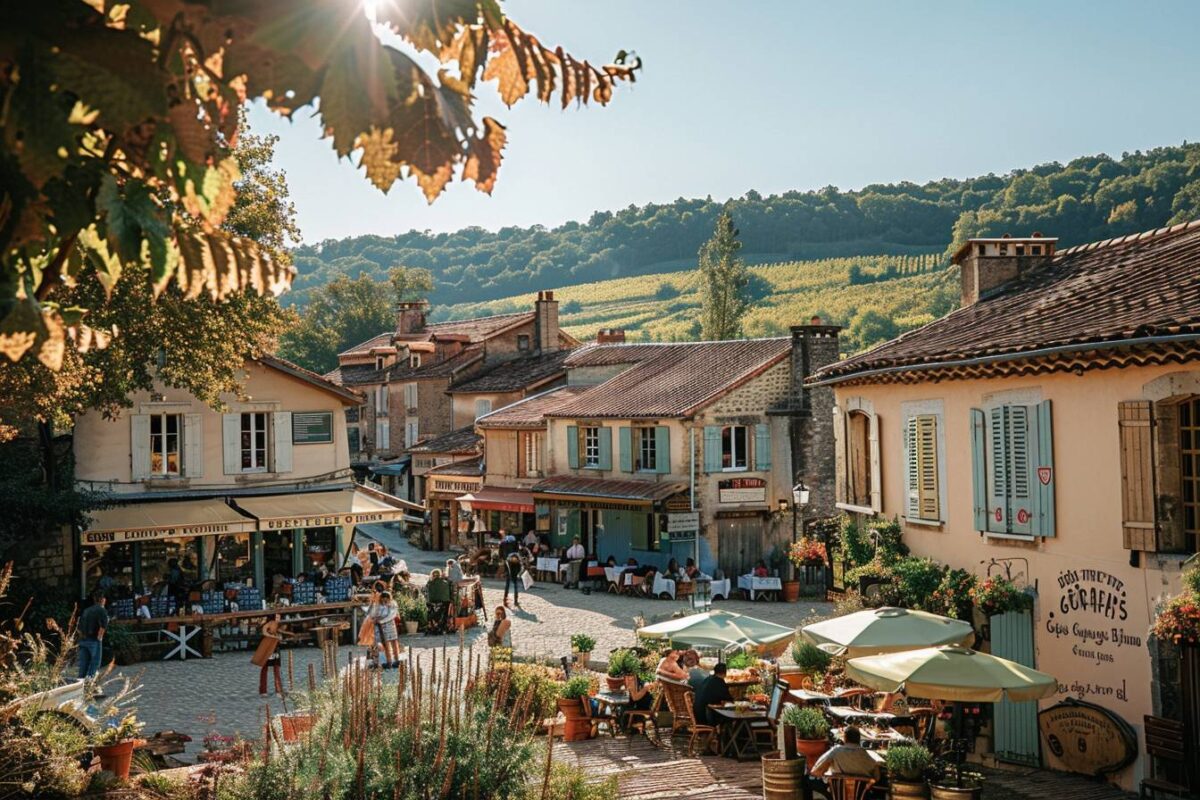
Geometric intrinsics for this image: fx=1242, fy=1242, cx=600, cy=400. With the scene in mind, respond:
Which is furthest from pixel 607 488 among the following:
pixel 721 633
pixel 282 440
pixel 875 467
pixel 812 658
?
pixel 721 633

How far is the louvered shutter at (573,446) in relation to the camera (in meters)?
38.1

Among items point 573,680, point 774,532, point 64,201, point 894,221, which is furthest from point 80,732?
point 894,221

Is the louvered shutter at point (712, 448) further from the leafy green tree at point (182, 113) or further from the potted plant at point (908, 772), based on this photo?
the leafy green tree at point (182, 113)

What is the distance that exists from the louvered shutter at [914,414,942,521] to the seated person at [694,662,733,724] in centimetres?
415

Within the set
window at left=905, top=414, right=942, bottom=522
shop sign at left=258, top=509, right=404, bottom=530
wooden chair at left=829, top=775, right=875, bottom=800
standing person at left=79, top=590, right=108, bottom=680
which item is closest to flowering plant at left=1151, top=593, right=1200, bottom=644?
wooden chair at left=829, top=775, right=875, bottom=800

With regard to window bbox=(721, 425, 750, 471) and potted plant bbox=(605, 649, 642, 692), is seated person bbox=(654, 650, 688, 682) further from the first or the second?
window bbox=(721, 425, 750, 471)

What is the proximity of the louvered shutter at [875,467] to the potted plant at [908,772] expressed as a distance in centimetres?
709

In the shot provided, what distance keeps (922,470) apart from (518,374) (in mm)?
31224

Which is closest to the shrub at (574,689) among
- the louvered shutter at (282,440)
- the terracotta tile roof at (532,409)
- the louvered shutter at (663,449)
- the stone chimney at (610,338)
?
the louvered shutter at (282,440)

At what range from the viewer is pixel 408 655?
10000mm

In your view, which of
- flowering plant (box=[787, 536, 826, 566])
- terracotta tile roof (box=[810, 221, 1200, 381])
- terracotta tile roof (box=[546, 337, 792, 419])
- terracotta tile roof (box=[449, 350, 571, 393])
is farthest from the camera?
terracotta tile roof (box=[449, 350, 571, 393])

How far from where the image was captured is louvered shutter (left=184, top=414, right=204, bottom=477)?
1078 inches

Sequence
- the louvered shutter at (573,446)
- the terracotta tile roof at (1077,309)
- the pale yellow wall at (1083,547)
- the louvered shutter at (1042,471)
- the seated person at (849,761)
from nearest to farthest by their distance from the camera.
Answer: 1. the seated person at (849,761)
2. the terracotta tile roof at (1077,309)
3. the pale yellow wall at (1083,547)
4. the louvered shutter at (1042,471)
5. the louvered shutter at (573,446)

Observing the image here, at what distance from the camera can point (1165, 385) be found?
12406 mm
